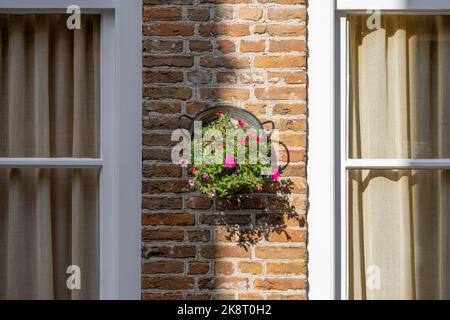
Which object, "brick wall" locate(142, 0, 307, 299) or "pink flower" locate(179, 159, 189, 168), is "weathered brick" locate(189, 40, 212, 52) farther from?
"pink flower" locate(179, 159, 189, 168)

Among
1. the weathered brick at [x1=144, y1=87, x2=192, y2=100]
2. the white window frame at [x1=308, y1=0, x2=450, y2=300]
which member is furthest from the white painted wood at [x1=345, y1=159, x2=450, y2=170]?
the weathered brick at [x1=144, y1=87, x2=192, y2=100]

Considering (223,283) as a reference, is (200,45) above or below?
above

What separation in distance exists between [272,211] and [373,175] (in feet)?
1.78

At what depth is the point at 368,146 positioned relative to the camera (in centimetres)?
471

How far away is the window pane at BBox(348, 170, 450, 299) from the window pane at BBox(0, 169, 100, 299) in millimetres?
1276

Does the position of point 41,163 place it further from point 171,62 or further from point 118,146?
point 171,62

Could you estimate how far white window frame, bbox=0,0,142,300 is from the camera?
460 centimetres

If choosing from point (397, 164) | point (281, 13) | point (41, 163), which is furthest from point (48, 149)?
point (397, 164)

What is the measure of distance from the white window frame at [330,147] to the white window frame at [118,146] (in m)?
0.84

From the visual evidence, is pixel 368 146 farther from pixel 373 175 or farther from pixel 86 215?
pixel 86 215

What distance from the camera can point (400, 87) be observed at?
4703 mm

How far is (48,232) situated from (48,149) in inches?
15.8
